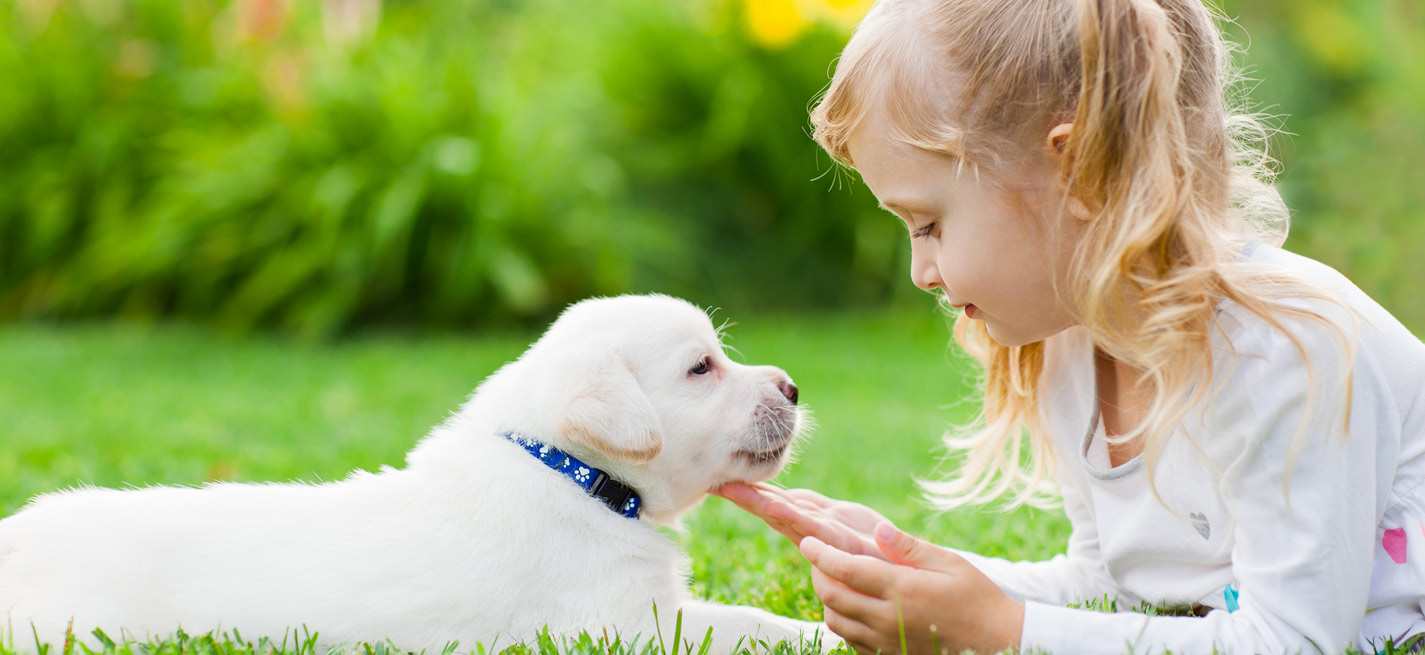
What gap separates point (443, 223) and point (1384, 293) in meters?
6.82

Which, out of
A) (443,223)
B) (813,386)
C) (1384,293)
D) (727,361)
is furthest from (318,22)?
(1384,293)

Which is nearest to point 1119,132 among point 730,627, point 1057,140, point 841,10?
point 1057,140

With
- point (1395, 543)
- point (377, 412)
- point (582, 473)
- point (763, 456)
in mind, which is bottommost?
point (582, 473)

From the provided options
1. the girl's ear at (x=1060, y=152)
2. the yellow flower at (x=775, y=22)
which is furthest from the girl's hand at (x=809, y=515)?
the yellow flower at (x=775, y=22)

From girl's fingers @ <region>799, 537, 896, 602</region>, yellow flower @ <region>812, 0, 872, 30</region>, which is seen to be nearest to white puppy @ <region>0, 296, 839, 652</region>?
girl's fingers @ <region>799, 537, 896, 602</region>

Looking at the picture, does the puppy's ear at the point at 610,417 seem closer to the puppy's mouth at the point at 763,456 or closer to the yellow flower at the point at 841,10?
the puppy's mouth at the point at 763,456

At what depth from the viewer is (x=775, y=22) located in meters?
8.97

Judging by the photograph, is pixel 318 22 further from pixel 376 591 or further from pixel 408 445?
pixel 376 591

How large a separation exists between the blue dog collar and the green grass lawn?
2.16 ft

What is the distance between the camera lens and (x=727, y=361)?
294cm

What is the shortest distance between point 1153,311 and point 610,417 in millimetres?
1100

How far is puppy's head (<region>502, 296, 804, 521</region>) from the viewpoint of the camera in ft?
8.38

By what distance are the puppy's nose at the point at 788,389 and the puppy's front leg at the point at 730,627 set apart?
54cm

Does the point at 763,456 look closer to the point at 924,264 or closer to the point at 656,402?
the point at 656,402
